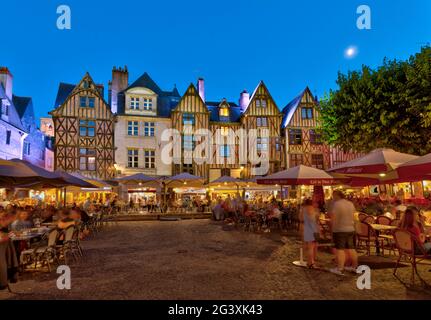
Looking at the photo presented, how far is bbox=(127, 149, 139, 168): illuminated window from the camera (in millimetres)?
28125

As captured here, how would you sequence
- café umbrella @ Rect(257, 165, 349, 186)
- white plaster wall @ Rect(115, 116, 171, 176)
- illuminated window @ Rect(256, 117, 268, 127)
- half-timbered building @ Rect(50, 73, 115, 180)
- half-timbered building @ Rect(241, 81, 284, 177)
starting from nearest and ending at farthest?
café umbrella @ Rect(257, 165, 349, 186) < half-timbered building @ Rect(50, 73, 115, 180) < white plaster wall @ Rect(115, 116, 171, 176) < half-timbered building @ Rect(241, 81, 284, 177) < illuminated window @ Rect(256, 117, 268, 127)

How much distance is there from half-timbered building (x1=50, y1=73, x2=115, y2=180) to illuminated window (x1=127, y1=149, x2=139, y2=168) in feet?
4.51

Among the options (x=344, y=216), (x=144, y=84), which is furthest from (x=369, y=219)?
(x=144, y=84)

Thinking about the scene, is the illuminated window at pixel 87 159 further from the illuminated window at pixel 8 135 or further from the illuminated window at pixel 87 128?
the illuminated window at pixel 8 135

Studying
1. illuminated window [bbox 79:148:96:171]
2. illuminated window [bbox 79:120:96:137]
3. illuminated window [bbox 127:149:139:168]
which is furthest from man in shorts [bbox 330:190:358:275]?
illuminated window [bbox 79:120:96:137]

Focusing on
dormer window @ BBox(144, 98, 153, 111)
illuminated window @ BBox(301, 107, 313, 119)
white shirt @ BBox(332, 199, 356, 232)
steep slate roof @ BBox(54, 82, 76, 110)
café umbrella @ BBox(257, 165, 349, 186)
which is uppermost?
steep slate roof @ BBox(54, 82, 76, 110)

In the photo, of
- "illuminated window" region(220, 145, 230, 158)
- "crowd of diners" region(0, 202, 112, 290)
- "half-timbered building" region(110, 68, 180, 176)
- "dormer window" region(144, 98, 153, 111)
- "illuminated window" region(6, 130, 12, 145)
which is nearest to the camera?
"crowd of diners" region(0, 202, 112, 290)

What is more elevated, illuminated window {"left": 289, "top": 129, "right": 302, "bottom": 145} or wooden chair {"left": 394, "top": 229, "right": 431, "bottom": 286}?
illuminated window {"left": 289, "top": 129, "right": 302, "bottom": 145}

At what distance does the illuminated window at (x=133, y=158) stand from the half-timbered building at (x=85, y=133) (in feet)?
4.51

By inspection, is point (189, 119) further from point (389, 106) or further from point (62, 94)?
point (389, 106)

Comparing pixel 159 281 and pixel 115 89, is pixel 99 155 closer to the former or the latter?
pixel 115 89

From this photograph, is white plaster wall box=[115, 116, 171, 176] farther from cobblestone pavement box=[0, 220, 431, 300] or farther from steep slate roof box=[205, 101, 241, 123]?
cobblestone pavement box=[0, 220, 431, 300]
